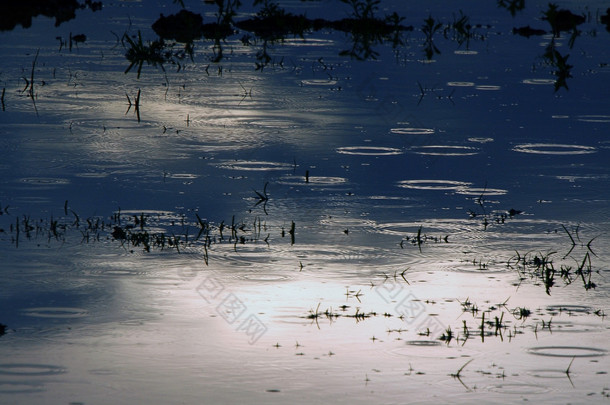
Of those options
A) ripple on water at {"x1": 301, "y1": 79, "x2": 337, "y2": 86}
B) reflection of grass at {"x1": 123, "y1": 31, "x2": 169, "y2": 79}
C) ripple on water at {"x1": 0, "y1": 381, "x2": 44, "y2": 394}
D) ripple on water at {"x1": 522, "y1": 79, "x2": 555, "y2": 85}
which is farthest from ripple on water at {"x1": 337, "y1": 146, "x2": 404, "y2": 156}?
reflection of grass at {"x1": 123, "y1": 31, "x2": 169, "y2": 79}

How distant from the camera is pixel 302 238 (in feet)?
26.7

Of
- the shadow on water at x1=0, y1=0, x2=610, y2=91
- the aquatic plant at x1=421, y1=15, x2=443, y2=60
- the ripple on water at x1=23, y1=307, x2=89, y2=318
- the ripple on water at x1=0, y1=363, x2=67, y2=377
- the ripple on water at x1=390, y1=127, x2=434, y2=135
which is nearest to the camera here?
the ripple on water at x1=0, y1=363, x2=67, y2=377

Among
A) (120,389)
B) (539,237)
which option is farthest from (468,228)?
(120,389)

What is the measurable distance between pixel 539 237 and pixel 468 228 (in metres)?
0.61

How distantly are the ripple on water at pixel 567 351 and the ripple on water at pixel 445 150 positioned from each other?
20.2 feet

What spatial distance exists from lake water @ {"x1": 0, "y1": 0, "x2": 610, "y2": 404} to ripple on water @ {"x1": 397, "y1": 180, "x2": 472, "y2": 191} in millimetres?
37

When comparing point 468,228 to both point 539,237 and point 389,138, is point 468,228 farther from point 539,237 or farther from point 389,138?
point 389,138

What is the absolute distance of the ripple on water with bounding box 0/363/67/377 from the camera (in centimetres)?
517

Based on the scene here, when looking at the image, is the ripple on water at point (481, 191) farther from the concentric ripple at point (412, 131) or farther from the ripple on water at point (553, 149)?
the concentric ripple at point (412, 131)

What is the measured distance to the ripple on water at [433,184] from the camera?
33.2 feet

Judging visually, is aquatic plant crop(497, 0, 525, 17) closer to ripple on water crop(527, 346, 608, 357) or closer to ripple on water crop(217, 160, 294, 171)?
ripple on water crop(217, 160, 294, 171)

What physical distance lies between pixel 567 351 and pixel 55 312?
2970mm

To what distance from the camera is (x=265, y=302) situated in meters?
6.42

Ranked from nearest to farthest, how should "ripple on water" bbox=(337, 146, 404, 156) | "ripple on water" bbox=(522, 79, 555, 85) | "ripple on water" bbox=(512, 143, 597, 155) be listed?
"ripple on water" bbox=(337, 146, 404, 156)
"ripple on water" bbox=(512, 143, 597, 155)
"ripple on water" bbox=(522, 79, 555, 85)
